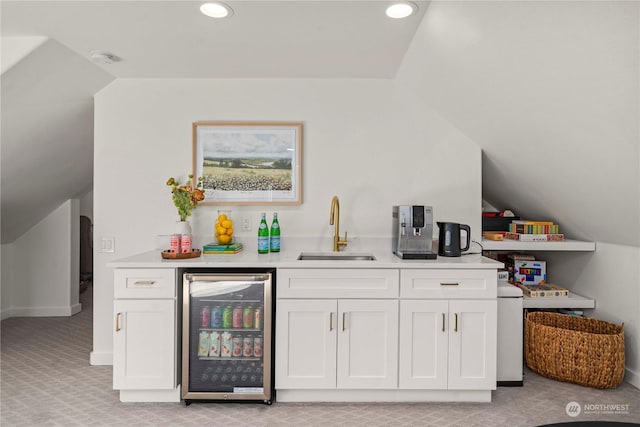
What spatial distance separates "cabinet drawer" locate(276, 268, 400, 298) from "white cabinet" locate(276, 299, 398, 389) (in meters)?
0.04

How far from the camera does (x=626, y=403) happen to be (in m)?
2.28

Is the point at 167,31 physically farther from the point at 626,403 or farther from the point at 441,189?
the point at 626,403

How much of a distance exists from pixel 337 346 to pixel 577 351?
1.60m

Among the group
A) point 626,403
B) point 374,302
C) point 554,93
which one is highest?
point 554,93

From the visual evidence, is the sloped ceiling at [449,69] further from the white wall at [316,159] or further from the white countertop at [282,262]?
the white countertop at [282,262]

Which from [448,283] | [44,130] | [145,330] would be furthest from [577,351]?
[44,130]

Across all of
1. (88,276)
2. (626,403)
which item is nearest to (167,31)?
(626,403)

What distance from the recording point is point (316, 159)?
2895 mm

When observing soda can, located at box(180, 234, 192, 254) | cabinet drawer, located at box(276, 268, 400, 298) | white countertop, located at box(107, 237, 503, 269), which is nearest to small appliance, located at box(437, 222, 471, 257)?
white countertop, located at box(107, 237, 503, 269)

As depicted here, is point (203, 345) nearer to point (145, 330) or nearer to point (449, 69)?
point (145, 330)

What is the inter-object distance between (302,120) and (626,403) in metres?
2.82

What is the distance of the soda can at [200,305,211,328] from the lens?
7.46 feet

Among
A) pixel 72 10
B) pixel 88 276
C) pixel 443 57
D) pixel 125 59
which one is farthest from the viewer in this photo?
pixel 88 276

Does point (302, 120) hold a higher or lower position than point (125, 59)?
lower
